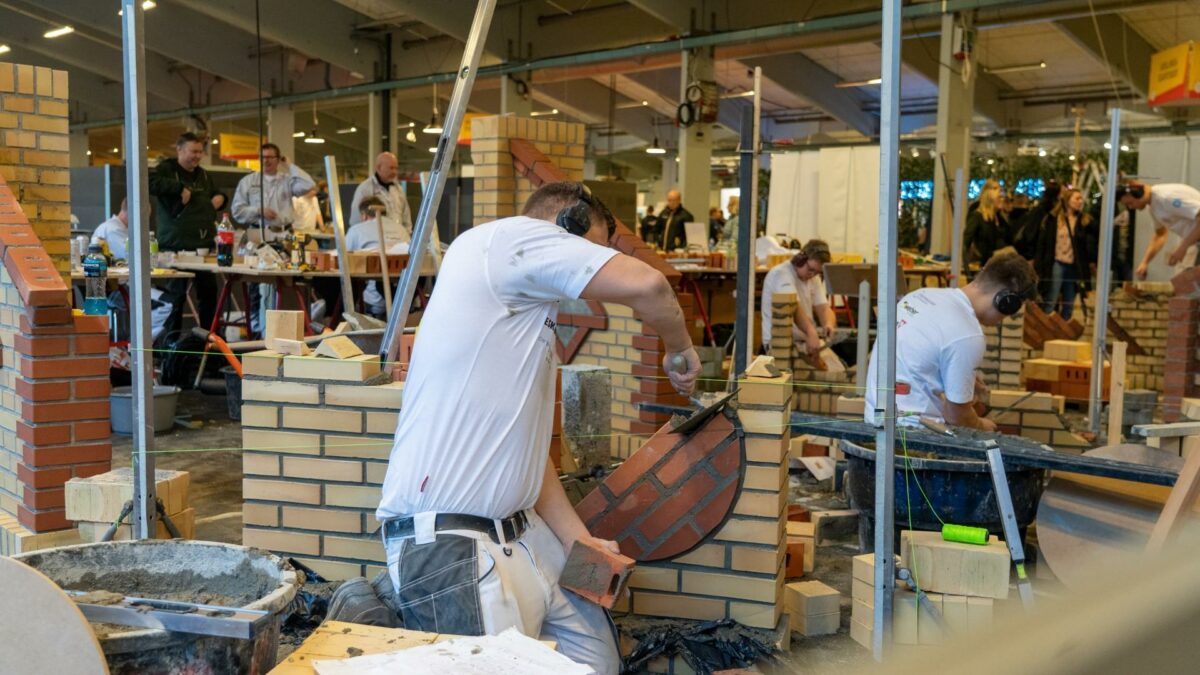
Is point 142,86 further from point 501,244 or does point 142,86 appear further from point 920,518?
point 920,518

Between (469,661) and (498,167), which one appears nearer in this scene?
(469,661)

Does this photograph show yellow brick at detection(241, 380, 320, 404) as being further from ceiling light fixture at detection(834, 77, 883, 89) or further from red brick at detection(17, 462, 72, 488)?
ceiling light fixture at detection(834, 77, 883, 89)

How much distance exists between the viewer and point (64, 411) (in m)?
4.39

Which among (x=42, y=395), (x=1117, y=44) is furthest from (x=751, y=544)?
(x=1117, y=44)

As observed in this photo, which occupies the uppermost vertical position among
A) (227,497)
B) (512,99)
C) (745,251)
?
(512,99)

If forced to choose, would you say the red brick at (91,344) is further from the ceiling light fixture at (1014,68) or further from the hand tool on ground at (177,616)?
the ceiling light fixture at (1014,68)

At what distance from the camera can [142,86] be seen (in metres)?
3.22

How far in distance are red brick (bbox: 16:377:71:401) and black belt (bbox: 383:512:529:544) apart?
6.65 feet

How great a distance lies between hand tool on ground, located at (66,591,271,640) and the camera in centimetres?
215

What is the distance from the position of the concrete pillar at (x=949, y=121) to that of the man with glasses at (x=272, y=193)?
825 cm

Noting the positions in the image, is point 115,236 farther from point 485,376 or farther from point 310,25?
point 310,25

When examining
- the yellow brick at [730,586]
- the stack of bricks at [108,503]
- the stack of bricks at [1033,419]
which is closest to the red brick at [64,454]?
the stack of bricks at [108,503]

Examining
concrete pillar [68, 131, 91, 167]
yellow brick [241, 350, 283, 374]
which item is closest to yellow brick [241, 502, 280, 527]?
yellow brick [241, 350, 283, 374]

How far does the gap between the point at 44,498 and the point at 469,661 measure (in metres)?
2.90
